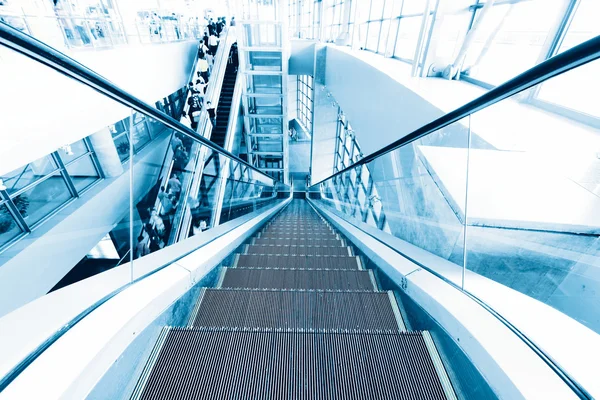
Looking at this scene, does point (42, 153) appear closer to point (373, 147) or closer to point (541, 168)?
point (373, 147)

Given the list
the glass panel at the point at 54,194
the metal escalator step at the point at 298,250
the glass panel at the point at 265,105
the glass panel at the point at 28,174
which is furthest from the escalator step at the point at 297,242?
the glass panel at the point at 265,105

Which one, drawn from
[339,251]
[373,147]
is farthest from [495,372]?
[373,147]

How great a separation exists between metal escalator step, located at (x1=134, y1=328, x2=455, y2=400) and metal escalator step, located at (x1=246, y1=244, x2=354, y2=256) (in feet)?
7.23

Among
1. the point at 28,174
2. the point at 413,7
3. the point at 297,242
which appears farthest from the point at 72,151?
the point at 413,7

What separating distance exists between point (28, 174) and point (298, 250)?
Result: 5296mm

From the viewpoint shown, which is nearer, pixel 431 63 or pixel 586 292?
pixel 586 292

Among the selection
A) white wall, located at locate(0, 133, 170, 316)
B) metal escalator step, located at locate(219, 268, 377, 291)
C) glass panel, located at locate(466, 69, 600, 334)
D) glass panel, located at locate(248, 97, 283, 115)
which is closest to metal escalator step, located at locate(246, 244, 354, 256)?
metal escalator step, located at locate(219, 268, 377, 291)

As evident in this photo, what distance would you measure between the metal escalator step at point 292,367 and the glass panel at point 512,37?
9.95 ft

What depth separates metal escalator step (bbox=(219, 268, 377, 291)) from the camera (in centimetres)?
238

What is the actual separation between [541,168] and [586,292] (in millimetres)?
915

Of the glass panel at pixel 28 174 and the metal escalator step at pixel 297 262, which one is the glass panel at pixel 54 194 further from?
the metal escalator step at pixel 297 262

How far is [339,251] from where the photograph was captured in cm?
383

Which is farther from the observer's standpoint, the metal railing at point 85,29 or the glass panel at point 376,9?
the glass panel at point 376,9

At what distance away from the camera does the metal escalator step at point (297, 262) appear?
300 centimetres
